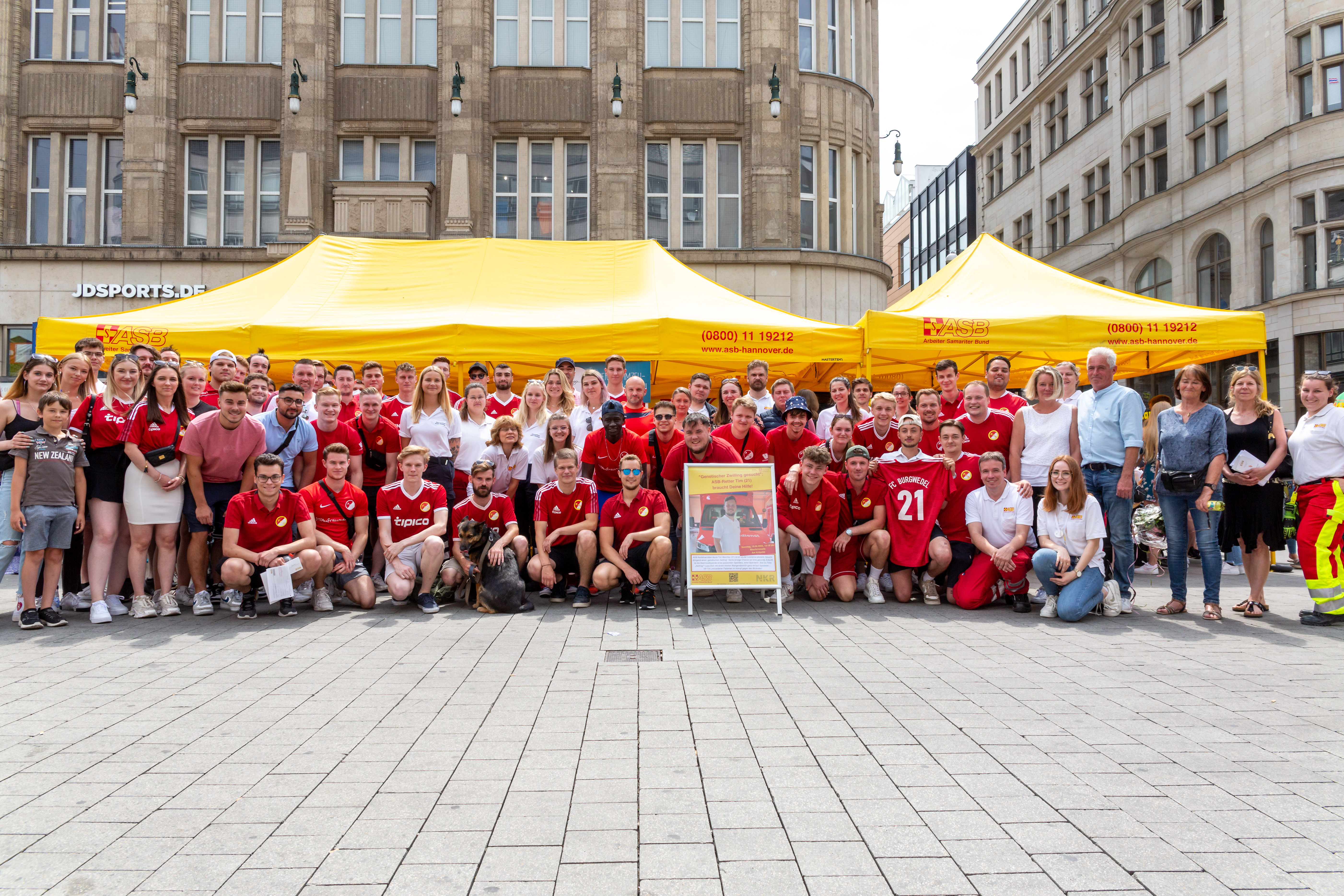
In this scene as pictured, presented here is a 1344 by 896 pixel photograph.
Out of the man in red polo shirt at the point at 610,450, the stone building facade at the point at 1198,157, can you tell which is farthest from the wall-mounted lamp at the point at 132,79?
the stone building facade at the point at 1198,157

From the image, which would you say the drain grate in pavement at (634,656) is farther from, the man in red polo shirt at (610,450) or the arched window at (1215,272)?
the arched window at (1215,272)

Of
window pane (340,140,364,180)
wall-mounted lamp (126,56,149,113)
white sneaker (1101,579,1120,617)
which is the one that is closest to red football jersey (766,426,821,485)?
white sneaker (1101,579,1120,617)

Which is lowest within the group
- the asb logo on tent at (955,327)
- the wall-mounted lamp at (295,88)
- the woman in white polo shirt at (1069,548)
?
the woman in white polo shirt at (1069,548)

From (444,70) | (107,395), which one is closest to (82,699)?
(107,395)

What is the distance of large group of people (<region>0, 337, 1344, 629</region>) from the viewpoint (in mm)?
6801

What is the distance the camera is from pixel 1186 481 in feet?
22.9

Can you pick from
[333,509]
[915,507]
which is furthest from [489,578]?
[915,507]

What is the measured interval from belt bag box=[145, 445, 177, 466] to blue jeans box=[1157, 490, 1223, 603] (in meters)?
8.28

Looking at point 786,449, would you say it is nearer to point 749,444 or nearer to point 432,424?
point 749,444

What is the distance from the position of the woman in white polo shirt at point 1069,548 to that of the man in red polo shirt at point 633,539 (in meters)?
3.16

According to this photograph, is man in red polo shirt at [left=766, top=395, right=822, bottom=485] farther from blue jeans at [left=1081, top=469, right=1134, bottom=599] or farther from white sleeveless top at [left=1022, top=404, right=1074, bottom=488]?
blue jeans at [left=1081, top=469, right=1134, bottom=599]

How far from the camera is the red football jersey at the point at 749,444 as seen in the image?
26.6 ft

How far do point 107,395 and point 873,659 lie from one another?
6.33 metres

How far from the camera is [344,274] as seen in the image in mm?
12023
